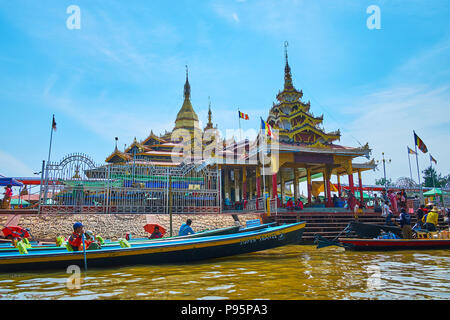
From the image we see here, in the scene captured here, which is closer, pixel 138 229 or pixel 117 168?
pixel 138 229

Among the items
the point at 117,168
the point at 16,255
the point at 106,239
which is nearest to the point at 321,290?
the point at 16,255

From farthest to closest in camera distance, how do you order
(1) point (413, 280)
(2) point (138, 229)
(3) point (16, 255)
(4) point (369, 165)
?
(4) point (369, 165) < (2) point (138, 229) < (3) point (16, 255) < (1) point (413, 280)

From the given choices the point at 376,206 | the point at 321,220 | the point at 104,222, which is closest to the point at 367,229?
the point at 321,220

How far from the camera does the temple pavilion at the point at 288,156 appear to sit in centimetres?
2133

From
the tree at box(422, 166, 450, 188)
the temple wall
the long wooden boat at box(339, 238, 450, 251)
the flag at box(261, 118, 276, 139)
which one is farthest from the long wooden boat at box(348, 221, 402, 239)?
the tree at box(422, 166, 450, 188)

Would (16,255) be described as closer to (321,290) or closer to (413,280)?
(321,290)

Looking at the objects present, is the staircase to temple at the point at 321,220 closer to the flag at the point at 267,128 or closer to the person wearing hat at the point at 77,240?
the flag at the point at 267,128

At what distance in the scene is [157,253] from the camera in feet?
25.6

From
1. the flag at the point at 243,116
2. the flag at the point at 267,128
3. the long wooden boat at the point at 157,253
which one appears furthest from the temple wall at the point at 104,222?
the flag at the point at 243,116

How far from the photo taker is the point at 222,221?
14898 mm

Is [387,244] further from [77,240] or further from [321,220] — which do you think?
[77,240]

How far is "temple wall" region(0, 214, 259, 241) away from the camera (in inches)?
488

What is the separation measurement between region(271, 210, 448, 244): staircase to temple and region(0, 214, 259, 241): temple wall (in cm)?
232
